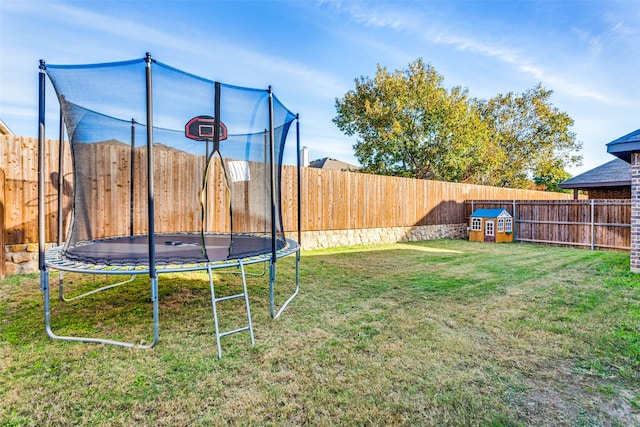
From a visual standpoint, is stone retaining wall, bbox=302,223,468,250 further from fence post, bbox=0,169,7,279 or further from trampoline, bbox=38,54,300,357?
fence post, bbox=0,169,7,279

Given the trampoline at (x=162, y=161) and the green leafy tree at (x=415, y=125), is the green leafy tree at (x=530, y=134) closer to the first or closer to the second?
the green leafy tree at (x=415, y=125)

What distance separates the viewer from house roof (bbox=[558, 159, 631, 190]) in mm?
9945

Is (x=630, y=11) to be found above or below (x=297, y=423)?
above

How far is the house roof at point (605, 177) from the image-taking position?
9.95 m

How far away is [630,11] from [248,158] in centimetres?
912

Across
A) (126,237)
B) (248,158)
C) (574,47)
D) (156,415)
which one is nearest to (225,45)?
(126,237)

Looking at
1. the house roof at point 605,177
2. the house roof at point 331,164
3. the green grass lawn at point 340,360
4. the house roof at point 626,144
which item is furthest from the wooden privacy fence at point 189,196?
the house roof at point 331,164

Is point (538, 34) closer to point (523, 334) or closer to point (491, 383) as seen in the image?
point (523, 334)

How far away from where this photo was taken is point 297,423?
1.49 m

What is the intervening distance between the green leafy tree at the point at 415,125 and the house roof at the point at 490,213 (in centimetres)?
497

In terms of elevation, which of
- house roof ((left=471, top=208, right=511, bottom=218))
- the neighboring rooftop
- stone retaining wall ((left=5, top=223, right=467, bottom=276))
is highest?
the neighboring rooftop

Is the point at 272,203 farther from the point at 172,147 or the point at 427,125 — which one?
the point at 427,125

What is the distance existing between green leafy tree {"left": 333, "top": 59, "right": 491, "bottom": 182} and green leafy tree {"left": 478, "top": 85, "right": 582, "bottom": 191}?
194 inches

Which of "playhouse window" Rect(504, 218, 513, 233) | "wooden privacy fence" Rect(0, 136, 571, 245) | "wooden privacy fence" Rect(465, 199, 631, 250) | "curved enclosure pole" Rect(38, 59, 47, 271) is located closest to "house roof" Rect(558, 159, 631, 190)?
"wooden privacy fence" Rect(465, 199, 631, 250)
